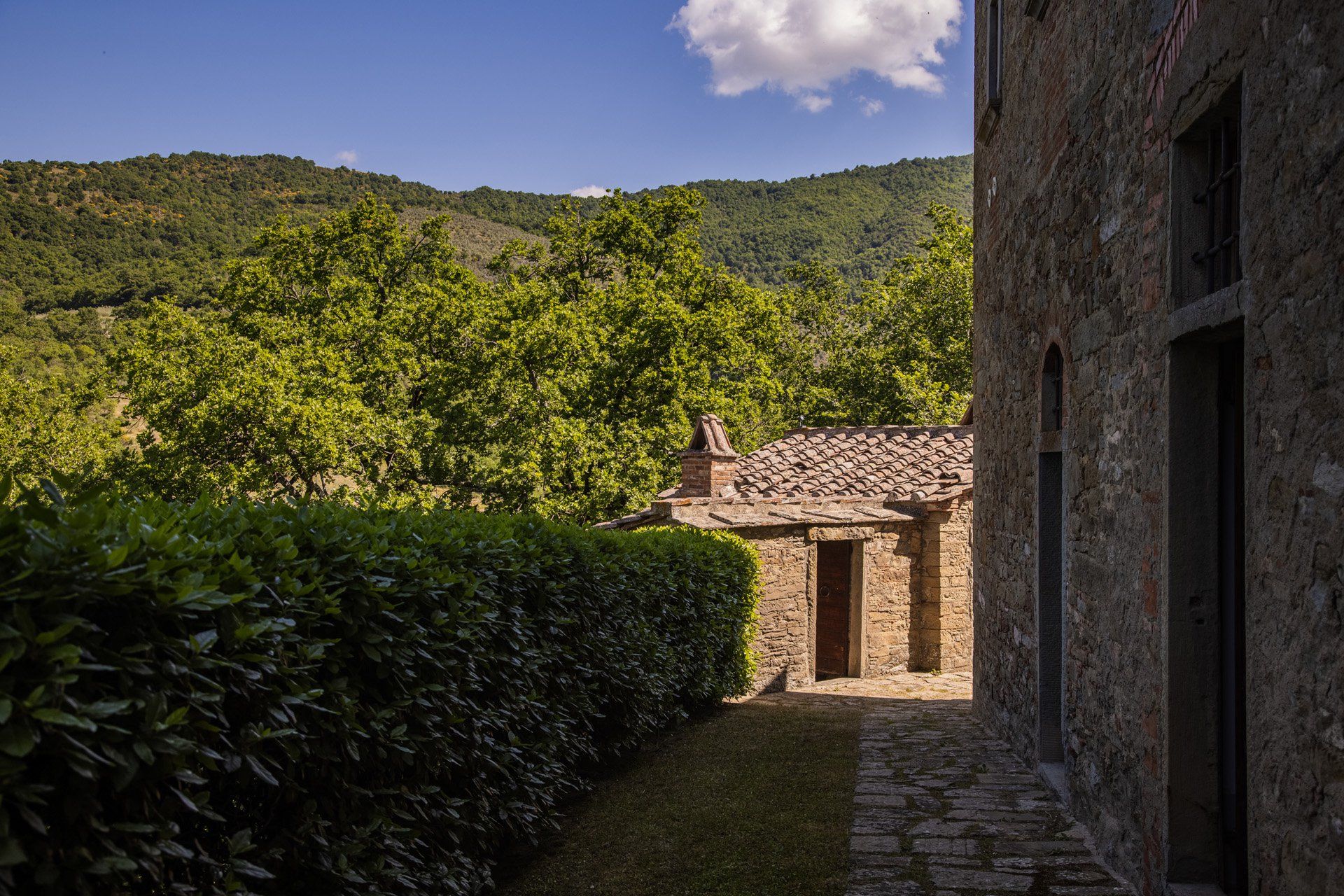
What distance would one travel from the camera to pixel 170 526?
8.49 feet

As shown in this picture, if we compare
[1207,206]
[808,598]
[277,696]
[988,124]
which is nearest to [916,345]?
[808,598]

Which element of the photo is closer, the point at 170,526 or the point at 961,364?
the point at 170,526

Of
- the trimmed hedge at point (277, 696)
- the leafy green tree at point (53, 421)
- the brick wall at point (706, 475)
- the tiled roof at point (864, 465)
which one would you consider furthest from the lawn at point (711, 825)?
the leafy green tree at point (53, 421)

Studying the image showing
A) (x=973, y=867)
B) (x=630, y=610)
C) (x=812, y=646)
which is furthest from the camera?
(x=812, y=646)

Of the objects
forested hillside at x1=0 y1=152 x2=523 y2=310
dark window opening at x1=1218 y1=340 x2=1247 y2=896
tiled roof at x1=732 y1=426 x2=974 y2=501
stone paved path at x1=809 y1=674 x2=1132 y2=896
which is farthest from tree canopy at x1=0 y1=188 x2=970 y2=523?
forested hillside at x1=0 y1=152 x2=523 y2=310

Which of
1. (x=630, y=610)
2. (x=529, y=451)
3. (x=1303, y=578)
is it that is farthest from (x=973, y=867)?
(x=529, y=451)

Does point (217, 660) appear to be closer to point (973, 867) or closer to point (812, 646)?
point (973, 867)

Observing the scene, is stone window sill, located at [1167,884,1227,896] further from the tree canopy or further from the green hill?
the green hill

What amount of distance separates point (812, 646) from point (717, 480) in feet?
9.81

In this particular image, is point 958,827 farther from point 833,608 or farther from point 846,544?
point 833,608

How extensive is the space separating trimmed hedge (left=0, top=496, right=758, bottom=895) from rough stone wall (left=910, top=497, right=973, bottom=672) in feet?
35.7

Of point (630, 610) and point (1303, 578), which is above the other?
point (1303, 578)

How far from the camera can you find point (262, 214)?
53188mm

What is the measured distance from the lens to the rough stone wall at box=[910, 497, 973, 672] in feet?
50.7
